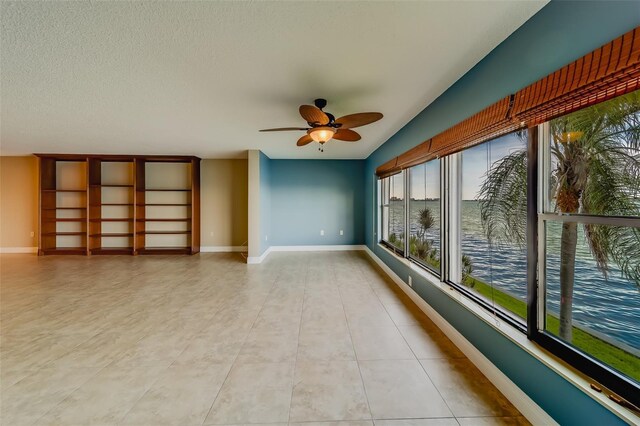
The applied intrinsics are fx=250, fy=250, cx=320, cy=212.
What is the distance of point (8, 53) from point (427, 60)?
3.21 m

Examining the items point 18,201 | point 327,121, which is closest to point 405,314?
point 327,121

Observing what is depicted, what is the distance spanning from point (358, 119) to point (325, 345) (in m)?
2.19

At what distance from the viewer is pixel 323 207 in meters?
6.81

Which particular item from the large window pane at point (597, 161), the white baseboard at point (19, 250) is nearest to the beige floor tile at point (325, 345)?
the large window pane at point (597, 161)

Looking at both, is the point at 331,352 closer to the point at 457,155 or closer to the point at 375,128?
the point at 457,155

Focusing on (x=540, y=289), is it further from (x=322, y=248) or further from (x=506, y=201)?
(x=322, y=248)

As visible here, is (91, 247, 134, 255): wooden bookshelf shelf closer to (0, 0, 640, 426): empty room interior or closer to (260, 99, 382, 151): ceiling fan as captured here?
(0, 0, 640, 426): empty room interior

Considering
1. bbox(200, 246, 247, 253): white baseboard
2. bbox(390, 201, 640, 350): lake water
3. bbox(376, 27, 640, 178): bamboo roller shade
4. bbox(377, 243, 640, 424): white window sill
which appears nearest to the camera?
bbox(376, 27, 640, 178): bamboo roller shade

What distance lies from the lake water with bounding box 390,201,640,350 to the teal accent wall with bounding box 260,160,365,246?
4.62 metres

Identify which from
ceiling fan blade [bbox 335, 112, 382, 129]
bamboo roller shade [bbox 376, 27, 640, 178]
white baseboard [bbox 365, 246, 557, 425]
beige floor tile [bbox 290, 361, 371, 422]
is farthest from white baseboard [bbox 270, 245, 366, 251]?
bamboo roller shade [bbox 376, 27, 640, 178]

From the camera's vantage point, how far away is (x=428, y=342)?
234 cm

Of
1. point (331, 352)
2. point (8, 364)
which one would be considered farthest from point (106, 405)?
point (331, 352)

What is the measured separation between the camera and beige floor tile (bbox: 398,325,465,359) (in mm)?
2162

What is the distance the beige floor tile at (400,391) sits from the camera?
1.57m
